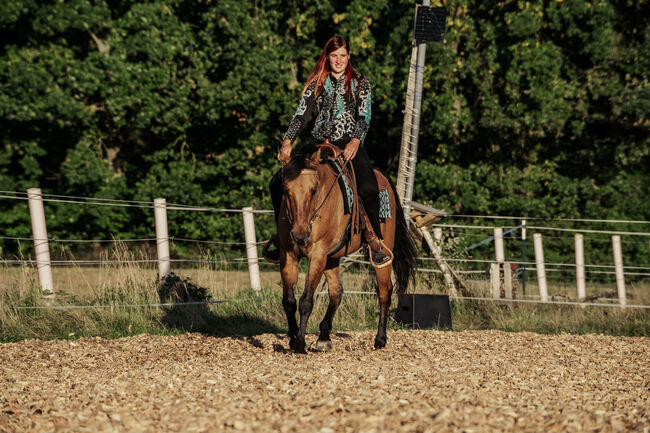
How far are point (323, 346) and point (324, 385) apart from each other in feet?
6.98

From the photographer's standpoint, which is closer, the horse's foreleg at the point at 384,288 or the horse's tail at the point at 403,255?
the horse's foreleg at the point at 384,288

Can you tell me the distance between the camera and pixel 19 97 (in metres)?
19.6

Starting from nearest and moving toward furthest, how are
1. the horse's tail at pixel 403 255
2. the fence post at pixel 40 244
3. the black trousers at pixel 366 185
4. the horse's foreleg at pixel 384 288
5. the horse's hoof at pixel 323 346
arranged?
the horse's hoof at pixel 323 346
the black trousers at pixel 366 185
the horse's foreleg at pixel 384 288
the horse's tail at pixel 403 255
the fence post at pixel 40 244

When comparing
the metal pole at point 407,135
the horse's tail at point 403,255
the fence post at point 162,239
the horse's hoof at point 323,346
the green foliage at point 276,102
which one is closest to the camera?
the horse's hoof at point 323,346

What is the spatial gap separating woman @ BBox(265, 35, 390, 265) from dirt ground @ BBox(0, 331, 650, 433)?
1564 millimetres

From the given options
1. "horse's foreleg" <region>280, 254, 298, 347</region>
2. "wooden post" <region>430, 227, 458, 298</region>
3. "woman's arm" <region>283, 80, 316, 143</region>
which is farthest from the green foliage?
"horse's foreleg" <region>280, 254, 298, 347</region>

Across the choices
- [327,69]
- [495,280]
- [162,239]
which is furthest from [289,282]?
[495,280]

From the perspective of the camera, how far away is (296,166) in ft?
20.6

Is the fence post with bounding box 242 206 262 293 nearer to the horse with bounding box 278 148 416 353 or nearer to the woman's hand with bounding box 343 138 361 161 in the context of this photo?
the horse with bounding box 278 148 416 353

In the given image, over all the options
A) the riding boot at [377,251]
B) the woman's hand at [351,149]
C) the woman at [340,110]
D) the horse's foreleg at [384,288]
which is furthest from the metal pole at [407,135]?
the woman's hand at [351,149]

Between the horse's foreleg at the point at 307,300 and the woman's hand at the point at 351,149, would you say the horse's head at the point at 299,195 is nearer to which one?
the horse's foreleg at the point at 307,300

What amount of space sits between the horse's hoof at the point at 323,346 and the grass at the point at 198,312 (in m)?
1.76

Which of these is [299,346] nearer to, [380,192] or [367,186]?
[367,186]

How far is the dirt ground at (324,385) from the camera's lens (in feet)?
13.6
